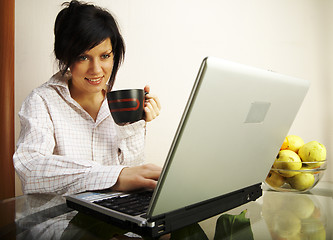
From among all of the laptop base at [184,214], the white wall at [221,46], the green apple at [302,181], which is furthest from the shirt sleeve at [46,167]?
the white wall at [221,46]

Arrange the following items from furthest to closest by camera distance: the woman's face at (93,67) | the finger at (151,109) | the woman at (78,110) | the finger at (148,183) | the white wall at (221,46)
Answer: the white wall at (221,46) → the woman's face at (93,67) → the finger at (151,109) → the woman at (78,110) → the finger at (148,183)

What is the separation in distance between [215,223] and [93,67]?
3.06ft

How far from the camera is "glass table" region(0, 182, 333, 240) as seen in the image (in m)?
0.54

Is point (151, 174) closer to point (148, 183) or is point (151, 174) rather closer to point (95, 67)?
point (148, 183)

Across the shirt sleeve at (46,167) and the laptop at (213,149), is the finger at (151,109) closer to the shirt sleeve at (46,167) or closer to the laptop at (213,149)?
the shirt sleeve at (46,167)

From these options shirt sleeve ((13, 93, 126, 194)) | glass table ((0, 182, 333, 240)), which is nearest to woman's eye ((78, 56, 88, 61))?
shirt sleeve ((13, 93, 126, 194))

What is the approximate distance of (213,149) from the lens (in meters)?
0.53

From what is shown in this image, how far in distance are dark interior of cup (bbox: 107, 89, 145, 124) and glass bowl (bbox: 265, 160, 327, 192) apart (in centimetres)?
44

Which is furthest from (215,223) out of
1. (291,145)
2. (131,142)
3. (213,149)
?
(131,142)

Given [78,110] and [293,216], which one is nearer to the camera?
[293,216]

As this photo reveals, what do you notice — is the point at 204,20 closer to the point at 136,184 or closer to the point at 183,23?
the point at 183,23

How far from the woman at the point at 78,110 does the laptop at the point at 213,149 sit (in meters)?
0.50

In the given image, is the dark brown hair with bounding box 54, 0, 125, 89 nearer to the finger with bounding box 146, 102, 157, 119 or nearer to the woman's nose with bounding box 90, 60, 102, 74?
the woman's nose with bounding box 90, 60, 102, 74

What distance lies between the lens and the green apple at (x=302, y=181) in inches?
33.6
